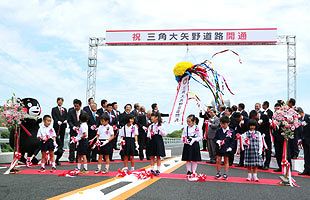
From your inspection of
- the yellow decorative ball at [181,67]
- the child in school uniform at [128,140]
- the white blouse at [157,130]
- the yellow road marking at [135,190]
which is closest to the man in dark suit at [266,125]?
the white blouse at [157,130]

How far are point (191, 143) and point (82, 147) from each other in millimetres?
2728

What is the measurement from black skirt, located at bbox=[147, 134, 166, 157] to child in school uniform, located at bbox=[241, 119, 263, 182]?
6.43 ft

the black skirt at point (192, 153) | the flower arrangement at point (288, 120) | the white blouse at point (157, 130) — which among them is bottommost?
the black skirt at point (192, 153)

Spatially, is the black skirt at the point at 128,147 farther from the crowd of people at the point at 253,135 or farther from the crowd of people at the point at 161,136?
the crowd of people at the point at 253,135

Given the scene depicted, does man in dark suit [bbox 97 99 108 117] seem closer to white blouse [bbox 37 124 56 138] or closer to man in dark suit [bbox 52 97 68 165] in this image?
man in dark suit [bbox 52 97 68 165]

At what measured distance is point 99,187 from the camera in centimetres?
682

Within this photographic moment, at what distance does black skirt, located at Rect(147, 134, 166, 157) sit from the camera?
9469 millimetres

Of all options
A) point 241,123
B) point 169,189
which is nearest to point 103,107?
point 241,123

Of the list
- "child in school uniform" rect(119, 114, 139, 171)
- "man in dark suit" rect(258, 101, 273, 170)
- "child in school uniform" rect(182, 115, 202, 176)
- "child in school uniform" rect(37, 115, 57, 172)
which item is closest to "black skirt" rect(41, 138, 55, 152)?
"child in school uniform" rect(37, 115, 57, 172)

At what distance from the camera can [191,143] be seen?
9156 millimetres

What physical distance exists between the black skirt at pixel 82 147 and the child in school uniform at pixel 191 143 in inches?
96.9

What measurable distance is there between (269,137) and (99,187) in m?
6.82

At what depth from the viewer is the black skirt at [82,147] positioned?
974 centimetres

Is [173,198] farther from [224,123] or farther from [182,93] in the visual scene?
[182,93]
